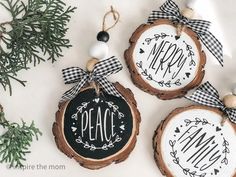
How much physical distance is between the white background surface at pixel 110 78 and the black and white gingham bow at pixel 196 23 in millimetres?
33

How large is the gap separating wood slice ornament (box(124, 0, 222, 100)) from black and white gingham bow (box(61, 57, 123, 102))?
2.4 inches

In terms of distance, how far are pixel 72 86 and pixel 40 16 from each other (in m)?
0.20

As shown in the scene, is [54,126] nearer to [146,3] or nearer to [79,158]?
[79,158]

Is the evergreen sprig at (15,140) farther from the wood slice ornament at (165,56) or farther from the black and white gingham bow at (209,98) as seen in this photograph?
the black and white gingham bow at (209,98)

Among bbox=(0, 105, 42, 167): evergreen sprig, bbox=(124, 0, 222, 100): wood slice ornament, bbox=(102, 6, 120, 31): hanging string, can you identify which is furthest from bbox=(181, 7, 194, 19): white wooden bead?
bbox=(0, 105, 42, 167): evergreen sprig

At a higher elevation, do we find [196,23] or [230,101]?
[196,23]

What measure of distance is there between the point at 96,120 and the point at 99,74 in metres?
0.12

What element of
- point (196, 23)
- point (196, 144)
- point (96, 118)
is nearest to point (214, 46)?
point (196, 23)

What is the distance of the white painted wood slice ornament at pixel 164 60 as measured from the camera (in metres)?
1.29

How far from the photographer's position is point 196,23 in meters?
1.30

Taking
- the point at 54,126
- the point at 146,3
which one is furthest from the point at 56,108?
the point at 146,3

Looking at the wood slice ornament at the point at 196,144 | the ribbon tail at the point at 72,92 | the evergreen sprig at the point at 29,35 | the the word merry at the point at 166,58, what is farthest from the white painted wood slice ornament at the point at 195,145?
A: the evergreen sprig at the point at 29,35

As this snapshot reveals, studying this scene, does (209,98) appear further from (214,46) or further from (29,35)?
(29,35)

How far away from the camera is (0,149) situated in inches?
49.4
